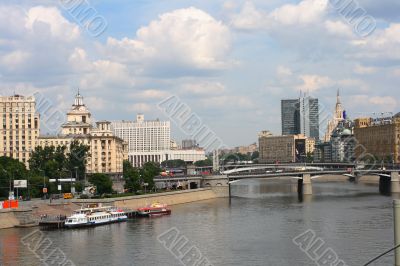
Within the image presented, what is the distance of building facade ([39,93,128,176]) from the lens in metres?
121

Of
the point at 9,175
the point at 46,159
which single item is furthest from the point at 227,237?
the point at 46,159

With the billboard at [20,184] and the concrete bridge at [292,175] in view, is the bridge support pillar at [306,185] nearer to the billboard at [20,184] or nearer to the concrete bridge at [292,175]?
the concrete bridge at [292,175]

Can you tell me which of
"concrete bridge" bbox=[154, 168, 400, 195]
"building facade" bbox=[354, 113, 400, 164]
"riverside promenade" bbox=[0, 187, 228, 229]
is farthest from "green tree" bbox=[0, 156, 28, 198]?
"building facade" bbox=[354, 113, 400, 164]

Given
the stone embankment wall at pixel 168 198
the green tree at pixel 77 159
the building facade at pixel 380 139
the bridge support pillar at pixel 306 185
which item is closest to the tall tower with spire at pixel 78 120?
the green tree at pixel 77 159

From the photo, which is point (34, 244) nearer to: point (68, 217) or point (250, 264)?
point (68, 217)

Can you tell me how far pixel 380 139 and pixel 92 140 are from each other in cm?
8248

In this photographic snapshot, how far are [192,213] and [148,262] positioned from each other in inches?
1202

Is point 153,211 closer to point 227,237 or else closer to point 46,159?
point 227,237

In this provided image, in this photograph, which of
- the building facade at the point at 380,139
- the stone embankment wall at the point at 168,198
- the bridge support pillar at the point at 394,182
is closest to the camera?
the stone embankment wall at the point at 168,198

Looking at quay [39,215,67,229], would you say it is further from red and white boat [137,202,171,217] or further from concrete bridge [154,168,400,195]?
concrete bridge [154,168,400,195]

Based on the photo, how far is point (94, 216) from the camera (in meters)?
60.7

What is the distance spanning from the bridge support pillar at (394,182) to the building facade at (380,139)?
45124mm

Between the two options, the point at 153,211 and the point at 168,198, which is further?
the point at 168,198

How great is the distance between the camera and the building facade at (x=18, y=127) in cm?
11494
